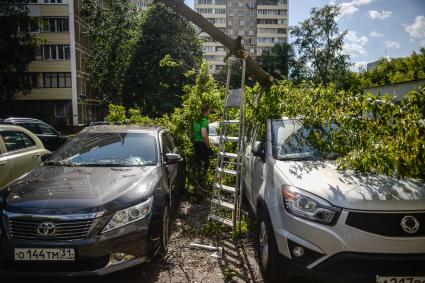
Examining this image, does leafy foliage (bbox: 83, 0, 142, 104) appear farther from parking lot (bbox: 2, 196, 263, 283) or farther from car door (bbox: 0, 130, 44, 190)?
parking lot (bbox: 2, 196, 263, 283)

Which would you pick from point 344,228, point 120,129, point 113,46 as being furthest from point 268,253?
point 113,46

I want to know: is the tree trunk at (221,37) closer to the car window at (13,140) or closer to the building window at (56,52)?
the car window at (13,140)

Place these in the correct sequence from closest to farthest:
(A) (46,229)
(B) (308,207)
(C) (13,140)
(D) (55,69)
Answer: (B) (308,207) < (A) (46,229) < (C) (13,140) < (D) (55,69)

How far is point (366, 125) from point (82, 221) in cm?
342

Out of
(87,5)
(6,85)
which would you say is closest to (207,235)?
A: (6,85)

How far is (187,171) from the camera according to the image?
8984mm

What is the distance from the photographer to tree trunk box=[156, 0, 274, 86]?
5.55 m

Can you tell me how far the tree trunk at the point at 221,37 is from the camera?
5.55 m

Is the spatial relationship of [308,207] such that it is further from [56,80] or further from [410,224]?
[56,80]

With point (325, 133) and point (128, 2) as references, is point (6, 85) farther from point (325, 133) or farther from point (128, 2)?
point (325, 133)

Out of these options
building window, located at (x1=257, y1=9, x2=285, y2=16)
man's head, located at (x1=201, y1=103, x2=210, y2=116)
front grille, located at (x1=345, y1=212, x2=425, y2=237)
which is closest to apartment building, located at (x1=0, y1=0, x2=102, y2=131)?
man's head, located at (x1=201, y1=103, x2=210, y2=116)

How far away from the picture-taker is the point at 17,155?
6.43m

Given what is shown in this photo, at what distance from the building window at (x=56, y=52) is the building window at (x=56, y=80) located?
1.90m

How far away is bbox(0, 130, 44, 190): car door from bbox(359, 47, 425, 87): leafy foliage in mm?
44550
